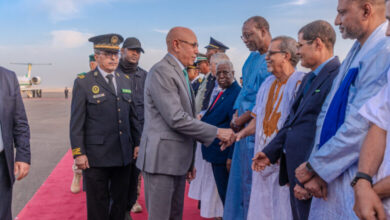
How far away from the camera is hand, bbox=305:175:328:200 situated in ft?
5.64

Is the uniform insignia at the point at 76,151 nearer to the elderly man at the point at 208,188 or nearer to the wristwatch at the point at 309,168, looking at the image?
the elderly man at the point at 208,188

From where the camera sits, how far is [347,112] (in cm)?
160

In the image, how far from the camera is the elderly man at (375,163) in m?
1.32

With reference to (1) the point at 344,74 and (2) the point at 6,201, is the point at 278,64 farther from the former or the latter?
(2) the point at 6,201

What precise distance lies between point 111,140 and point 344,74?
2.22 metres

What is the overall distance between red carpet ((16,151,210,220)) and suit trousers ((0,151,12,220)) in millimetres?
1561

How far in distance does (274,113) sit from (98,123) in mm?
1652

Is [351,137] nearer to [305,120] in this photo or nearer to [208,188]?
[305,120]

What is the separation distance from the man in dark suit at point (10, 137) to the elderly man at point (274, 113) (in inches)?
72.6

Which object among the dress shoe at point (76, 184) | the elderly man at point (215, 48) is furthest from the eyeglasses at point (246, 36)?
the dress shoe at point (76, 184)

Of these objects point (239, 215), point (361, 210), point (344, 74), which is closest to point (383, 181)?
point (361, 210)

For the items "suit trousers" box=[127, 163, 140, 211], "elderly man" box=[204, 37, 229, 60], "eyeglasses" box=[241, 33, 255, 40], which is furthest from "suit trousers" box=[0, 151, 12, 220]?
"elderly man" box=[204, 37, 229, 60]

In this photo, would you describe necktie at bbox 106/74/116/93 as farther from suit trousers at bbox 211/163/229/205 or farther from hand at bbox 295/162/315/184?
hand at bbox 295/162/315/184

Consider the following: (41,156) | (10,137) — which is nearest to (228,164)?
(10,137)
